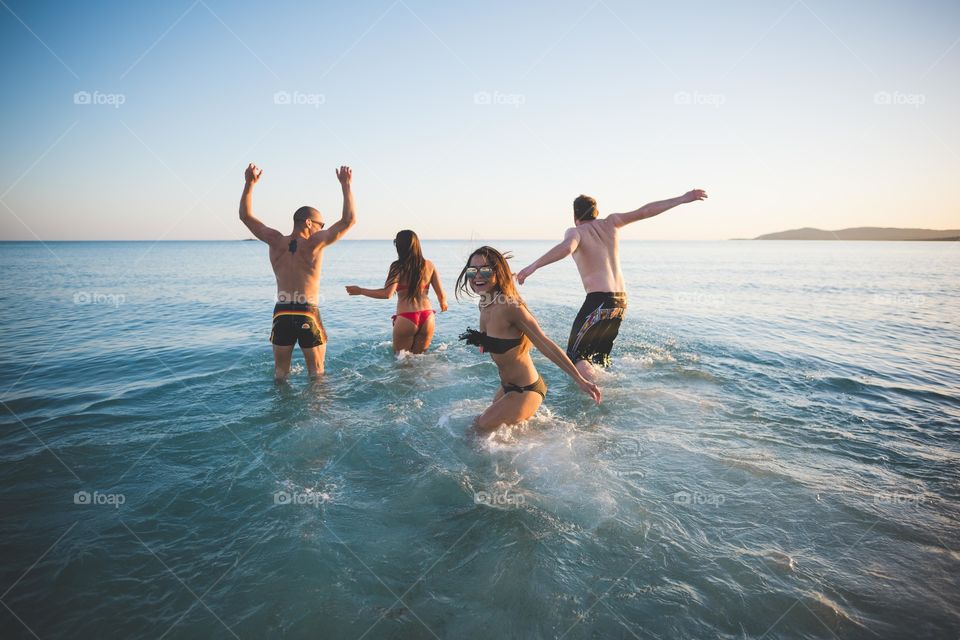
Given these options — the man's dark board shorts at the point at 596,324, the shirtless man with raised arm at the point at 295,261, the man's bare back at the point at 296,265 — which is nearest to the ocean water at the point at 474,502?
the man's dark board shorts at the point at 596,324

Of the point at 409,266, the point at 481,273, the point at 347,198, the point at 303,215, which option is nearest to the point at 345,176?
the point at 347,198

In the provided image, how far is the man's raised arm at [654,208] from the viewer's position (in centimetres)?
602

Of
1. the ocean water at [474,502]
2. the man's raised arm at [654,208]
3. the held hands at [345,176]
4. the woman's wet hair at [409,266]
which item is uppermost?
the held hands at [345,176]

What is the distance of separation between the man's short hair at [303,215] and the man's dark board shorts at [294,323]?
51.4 inches

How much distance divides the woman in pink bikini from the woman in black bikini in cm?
319

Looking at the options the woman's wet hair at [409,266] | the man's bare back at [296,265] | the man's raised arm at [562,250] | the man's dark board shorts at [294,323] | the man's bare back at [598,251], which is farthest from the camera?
the woman's wet hair at [409,266]

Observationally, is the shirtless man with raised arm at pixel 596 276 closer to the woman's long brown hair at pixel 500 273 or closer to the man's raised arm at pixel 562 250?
the man's raised arm at pixel 562 250

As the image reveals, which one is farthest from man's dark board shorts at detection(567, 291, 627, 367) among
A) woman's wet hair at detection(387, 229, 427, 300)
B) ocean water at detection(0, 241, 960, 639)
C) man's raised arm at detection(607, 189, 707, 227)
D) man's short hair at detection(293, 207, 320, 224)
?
man's short hair at detection(293, 207, 320, 224)

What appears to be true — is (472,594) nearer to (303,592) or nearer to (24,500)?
(303,592)

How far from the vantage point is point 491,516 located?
12.4 ft

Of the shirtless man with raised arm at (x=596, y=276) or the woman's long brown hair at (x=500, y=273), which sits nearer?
the woman's long brown hair at (x=500, y=273)

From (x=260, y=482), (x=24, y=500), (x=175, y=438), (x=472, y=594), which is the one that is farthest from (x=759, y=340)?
(x=24, y=500)

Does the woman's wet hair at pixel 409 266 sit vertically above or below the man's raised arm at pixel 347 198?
below

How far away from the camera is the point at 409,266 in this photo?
7734mm
